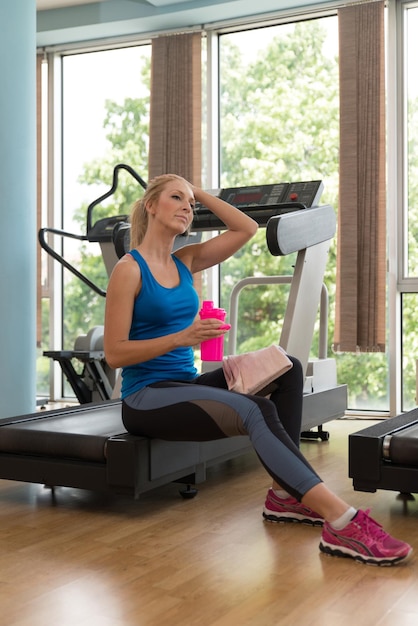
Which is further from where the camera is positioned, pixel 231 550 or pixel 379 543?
pixel 231 550

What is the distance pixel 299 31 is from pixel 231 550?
4.36 m

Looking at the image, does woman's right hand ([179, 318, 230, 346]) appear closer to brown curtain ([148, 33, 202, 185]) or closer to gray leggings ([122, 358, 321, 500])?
gray leggings ([122, 358, 321, 500])

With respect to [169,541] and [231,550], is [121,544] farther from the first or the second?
[231,550]

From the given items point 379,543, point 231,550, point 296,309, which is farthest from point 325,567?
point 296,309

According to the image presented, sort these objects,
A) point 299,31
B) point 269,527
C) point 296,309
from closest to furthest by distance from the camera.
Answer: point 269,527 < point 296,309 < point 299,31

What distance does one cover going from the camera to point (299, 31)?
5793 millimetres

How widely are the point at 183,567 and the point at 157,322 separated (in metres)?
0.80

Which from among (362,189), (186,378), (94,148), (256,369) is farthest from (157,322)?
(94,148)

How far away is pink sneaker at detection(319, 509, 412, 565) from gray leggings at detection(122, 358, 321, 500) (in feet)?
0.52

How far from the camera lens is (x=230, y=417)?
2.45m

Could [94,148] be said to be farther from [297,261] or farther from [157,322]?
[157,322]

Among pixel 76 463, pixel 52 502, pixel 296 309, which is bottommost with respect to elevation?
pixel 52 502

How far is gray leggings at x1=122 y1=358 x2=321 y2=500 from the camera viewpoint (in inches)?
89.6

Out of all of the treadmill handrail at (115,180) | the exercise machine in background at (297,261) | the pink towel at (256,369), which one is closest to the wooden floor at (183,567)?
the pink towel at (256,369)
